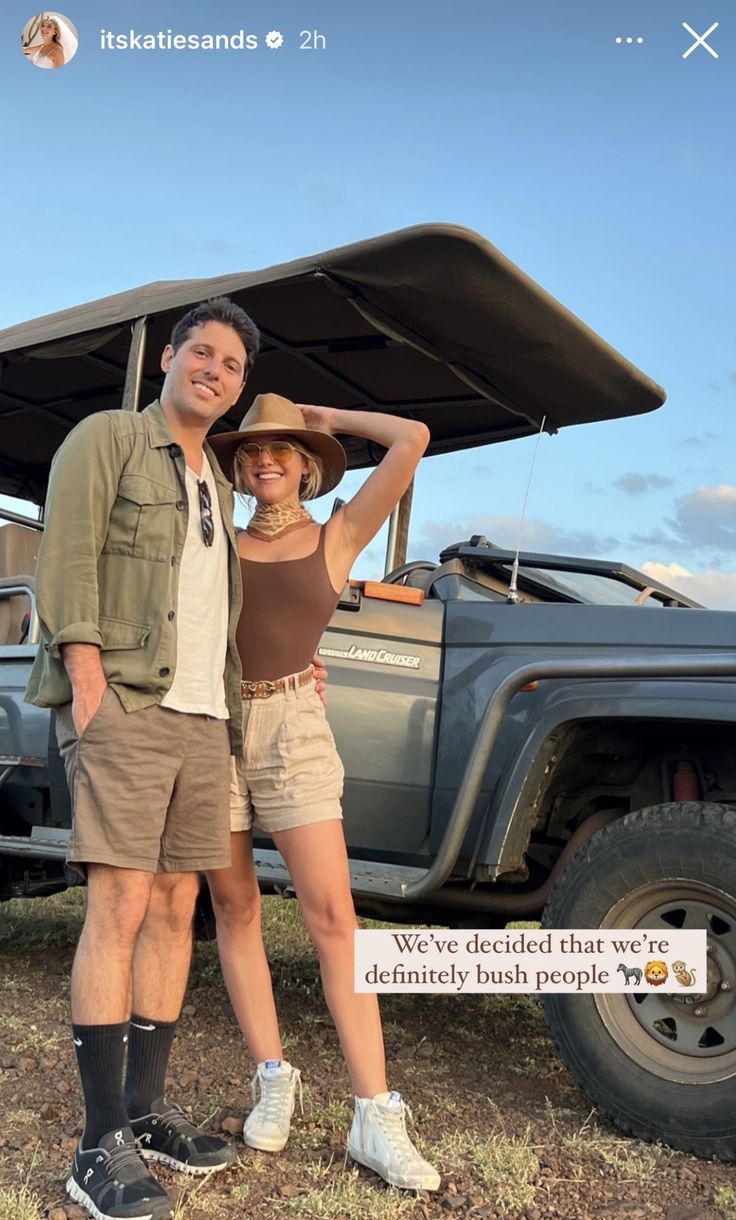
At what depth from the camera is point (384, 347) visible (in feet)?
15.9

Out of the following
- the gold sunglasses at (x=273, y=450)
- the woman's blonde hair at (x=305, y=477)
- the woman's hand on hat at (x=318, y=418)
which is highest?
the woman's hand on hat at (x=318, y=418)

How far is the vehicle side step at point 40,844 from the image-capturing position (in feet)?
13.8

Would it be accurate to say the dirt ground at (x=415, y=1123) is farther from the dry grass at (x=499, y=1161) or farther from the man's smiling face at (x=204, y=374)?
the man's smiling face at (x=204, y=374)

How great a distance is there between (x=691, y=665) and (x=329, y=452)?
3.96 feet

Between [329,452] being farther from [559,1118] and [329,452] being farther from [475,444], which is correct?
[475,444]

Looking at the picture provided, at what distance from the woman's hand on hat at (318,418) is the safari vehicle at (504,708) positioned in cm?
75

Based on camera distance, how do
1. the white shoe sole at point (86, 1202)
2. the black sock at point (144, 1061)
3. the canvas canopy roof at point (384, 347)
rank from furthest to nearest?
the canvas canopy roof at point (384, 347), the black sock at point (144, 1061), the white shoe sole at point (86, 1202)

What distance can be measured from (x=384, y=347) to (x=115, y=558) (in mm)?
2526

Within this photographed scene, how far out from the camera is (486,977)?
3.01 m

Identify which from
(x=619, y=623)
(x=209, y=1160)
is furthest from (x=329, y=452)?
(x=209, y=1160)

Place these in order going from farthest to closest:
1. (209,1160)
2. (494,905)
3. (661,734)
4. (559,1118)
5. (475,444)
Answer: (475,444)
(494,905)
(661,734)
(559,1118)
(209,1160)

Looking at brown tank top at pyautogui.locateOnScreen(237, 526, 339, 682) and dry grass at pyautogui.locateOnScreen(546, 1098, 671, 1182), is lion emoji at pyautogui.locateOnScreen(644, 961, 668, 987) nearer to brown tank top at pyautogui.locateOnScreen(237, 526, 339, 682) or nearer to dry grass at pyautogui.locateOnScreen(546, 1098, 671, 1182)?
dry grass at pyautogui.locateOnScreen(546, 1098, 671, 1182)

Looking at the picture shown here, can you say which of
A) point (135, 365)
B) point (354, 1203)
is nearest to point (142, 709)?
point (354, 1203)

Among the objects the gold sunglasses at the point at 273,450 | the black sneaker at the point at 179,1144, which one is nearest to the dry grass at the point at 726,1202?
the black sneaker at the point at 179,1144
